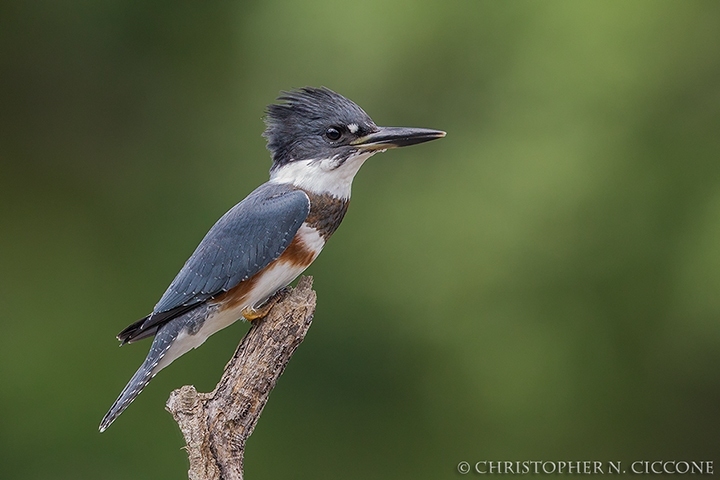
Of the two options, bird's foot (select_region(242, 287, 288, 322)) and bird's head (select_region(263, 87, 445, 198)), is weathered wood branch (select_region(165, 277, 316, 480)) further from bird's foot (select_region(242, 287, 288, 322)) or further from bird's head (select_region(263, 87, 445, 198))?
bird's head (select_region(263, 87, 445, 198))

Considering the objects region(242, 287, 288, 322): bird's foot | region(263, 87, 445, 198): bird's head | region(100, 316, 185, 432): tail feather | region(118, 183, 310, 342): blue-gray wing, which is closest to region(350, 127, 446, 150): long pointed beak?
region(263, 87, 445, 198): bird's head

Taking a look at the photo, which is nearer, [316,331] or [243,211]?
[243,211]

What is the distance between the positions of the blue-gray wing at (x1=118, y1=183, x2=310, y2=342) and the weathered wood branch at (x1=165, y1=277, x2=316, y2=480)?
0.16 m

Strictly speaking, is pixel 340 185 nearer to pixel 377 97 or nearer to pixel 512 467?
pixel 377 97

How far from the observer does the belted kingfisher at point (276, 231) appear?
235 cm

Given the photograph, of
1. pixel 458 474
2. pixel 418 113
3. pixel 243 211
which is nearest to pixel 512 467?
pixel 458 474

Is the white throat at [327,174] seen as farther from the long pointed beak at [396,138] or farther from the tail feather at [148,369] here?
the tail feather at [148,369]

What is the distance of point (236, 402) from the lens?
2180mm

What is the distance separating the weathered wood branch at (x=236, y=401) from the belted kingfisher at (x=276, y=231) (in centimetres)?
11

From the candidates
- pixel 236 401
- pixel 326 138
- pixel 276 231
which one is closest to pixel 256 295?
pixel 276 231

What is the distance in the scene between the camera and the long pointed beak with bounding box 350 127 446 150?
7.88ft

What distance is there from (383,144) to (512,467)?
A: 1.71 m

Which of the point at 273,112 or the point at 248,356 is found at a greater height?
the point at 273,112

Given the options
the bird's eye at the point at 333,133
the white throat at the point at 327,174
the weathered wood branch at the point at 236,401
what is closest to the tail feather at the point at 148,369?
the weathered wood branch at the point at 236,401
